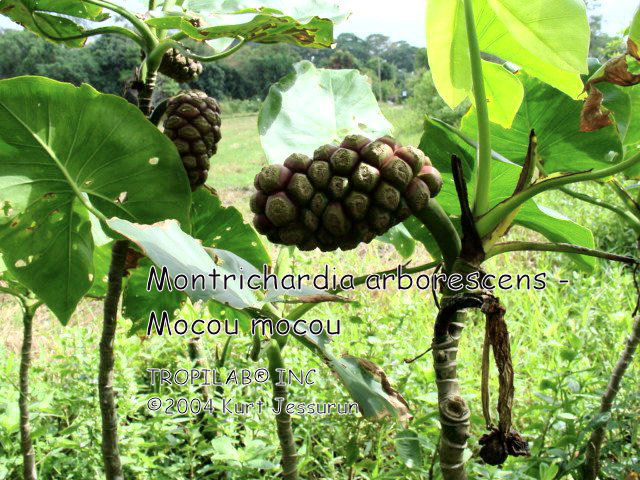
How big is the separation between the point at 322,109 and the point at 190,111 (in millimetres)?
177

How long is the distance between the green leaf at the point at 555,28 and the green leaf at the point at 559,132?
0.21 m

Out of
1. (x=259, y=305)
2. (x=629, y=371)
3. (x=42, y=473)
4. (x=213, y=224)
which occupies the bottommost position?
(x=42, y=473)

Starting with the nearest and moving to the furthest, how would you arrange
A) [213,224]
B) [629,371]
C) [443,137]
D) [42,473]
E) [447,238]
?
[447,238]
[443,137]
[213,224]
[42,473]
[629,371]

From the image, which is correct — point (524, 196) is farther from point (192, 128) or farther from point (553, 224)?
point (192, 128)

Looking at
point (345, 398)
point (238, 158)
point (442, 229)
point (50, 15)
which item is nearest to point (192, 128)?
point (50, 15)

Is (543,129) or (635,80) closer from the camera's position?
(635,80)

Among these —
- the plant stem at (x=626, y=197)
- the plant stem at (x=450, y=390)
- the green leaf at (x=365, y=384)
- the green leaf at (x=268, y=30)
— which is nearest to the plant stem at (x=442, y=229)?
the plant stem at (x=450, y=390)

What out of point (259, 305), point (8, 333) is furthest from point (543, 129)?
point (8, 333)

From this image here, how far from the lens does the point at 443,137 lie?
0.68m

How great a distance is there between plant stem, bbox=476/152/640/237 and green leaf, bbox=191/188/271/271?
492 millimetres

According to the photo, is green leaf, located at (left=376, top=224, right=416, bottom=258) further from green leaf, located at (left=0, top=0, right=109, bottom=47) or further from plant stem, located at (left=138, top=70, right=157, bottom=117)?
green leaf, located at (left=0, top=0, right=109, bottom=47)

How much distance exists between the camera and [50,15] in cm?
71

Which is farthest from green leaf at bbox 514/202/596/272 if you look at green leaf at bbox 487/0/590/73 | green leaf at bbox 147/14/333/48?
green leaf at bbox 147/14/333/48

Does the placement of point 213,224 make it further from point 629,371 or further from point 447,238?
point 629,371
